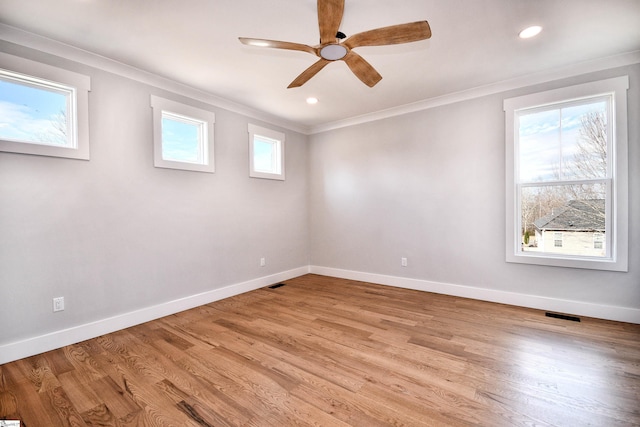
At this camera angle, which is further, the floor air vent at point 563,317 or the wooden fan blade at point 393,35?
the floor air vent at point 563,317

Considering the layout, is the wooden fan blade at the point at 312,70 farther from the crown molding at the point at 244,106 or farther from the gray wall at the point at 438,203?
the gray wall at the point at 438,203

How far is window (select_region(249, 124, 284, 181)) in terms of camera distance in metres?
4.29

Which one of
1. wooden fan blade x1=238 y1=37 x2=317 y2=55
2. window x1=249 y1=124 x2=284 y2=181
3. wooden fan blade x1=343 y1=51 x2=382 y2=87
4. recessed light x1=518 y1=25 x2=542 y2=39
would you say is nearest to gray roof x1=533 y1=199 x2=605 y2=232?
recessed light x1=518 y1=25 x2=542 y2=39

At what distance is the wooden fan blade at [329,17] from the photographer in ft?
5.44

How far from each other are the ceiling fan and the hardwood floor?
236 centimetres

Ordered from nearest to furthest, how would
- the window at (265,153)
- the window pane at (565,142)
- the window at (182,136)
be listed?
the window pane at (565,142) < the window at (182,136) < the window at (265,153)

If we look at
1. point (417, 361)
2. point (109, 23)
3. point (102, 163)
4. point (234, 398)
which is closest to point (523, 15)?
point (417, 361)

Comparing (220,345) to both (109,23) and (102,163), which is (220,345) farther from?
(109,23)

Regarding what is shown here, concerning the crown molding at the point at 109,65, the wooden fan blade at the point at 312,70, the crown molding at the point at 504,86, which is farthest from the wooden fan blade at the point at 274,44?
the crown molding at the point at 504,86

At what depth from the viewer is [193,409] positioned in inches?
66.6

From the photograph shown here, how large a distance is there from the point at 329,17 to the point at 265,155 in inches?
121

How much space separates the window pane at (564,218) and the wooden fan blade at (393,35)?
2.55m

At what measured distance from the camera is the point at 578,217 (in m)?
3.12

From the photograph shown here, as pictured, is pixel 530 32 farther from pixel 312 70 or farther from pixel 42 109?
pixel 42 109
